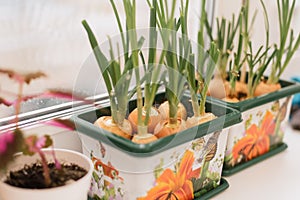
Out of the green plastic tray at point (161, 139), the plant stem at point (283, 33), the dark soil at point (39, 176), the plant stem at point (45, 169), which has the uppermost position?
the plant stem at point (283, 33)

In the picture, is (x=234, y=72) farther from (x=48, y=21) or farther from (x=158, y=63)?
(x=48, y=21)

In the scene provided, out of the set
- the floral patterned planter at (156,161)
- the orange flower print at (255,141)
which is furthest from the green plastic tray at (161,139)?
the orange flower print at (255,141)

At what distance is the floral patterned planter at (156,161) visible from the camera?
638mm

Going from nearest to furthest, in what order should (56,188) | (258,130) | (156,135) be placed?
(56,188)
(156,135)
(258,130)

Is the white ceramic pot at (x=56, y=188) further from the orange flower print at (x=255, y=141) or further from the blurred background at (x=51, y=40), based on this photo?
the orange flower print at (x=255, y=141)

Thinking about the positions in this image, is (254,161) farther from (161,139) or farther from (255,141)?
(161,139)

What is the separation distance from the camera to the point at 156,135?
0.70m

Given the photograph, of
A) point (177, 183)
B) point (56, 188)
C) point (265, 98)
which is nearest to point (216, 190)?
point (177, 183)

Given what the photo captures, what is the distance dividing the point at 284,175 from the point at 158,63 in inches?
15.0

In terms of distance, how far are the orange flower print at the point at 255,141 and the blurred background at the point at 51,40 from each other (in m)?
0.31

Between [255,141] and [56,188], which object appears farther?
[255,141]

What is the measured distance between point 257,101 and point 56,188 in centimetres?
45

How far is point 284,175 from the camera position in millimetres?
872

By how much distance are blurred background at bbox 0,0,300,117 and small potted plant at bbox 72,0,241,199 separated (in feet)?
0.29
